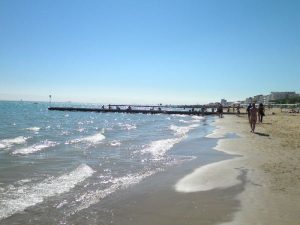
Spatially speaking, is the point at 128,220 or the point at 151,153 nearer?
the point at 128,220

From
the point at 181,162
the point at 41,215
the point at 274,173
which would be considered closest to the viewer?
the point at 41,215

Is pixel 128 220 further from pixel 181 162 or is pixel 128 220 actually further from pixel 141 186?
pixel 181 162

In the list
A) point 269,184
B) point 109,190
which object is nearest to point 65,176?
point 109,190

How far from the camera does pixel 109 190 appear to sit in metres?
10.6

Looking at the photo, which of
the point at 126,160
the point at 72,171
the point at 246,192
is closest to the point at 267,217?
the point at 246,192

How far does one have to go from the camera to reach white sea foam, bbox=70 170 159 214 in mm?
9156

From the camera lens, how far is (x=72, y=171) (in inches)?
546

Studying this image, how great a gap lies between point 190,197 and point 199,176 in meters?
2.80

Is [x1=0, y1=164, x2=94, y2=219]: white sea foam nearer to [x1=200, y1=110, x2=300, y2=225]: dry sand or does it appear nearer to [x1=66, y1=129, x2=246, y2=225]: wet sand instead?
[x1=66, y1=129, x2=246, y2=225]: wet sand

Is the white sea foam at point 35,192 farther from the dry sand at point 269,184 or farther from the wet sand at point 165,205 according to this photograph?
the dry sand at point 269,184

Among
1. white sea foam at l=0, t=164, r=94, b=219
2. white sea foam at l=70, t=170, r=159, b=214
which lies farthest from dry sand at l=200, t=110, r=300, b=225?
white sea foam at l=0, t=164, r=94, b=219

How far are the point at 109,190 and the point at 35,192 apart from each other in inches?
74.7

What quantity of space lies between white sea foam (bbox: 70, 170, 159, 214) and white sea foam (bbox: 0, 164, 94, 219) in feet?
2.85

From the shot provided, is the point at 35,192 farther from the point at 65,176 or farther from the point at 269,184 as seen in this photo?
the point at 269,184
